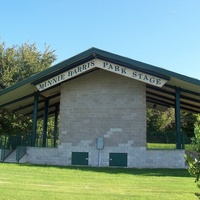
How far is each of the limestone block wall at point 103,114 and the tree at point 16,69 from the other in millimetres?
15340

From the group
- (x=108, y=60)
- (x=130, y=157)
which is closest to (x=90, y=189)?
(x=130, y=157)

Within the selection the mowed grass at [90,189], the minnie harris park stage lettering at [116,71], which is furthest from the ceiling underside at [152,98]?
the mowed grass at [90,189]

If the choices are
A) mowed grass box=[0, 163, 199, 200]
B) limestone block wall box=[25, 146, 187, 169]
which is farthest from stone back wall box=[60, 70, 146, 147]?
mowed grass box=[0, 163, 199, 200]

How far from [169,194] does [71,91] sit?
12.1 m

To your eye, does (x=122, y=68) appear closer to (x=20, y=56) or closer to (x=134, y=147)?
(x=134, y=147)

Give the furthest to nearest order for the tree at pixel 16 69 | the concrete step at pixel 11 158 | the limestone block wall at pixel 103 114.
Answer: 1. the tree at pixel 16 69
2. the concrete step at pixel 11 158
3. the limestone block wall at pixel 103 114

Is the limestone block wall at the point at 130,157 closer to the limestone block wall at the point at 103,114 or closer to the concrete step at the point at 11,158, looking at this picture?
the limestone block wall at the point at 103,114

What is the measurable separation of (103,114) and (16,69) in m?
18.3

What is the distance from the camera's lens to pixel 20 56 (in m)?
35.7

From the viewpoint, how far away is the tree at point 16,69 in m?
33.2

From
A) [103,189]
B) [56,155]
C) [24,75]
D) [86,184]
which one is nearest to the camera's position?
[103,189]

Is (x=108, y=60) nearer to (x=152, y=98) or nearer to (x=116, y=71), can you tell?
(x=116, y=71)

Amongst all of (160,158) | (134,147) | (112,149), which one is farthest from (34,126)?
(160,158)

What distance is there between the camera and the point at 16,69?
34.0 m
